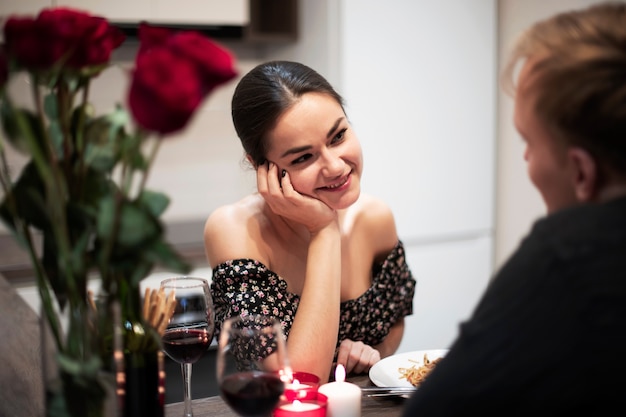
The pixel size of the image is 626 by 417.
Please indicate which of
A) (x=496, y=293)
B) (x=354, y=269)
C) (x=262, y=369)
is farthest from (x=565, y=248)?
(x=354, y=269)

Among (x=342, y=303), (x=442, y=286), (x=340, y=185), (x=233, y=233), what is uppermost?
(x=340, y=185)

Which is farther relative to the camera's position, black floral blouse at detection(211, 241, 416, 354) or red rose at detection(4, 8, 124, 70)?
black floral blouse at detection(211, 241, 416, 354)

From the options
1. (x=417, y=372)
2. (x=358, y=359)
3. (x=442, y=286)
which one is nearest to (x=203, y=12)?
(x=442, y=286)

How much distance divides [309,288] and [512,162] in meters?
2.24

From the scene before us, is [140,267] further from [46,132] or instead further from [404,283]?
[404,283]

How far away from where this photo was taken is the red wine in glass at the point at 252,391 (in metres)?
0.95

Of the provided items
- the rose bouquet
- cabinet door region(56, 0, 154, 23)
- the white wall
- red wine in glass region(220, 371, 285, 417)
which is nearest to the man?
red wine in glass region(220, 371, 285, 417)

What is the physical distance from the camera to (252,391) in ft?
3.13

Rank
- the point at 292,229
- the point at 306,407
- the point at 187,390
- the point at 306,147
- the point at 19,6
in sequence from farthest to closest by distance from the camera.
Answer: the point at 19,6
the point at 292,229
the point at 306,147
the point at 187,390
the point at 306,407

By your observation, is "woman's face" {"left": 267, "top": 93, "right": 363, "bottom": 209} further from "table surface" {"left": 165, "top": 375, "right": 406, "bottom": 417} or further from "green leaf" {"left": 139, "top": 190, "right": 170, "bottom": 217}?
"green leaf" {"left": 139, "top": 190, "right": 170, "bottom": 217}

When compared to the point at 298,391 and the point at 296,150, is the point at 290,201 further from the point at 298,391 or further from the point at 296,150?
the point at 298,391

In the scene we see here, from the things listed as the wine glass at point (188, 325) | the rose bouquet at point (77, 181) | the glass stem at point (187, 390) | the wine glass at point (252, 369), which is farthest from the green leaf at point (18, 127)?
the glass stem at point (187, 390)

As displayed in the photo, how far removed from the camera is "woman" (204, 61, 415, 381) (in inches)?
65.4

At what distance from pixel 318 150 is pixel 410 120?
1.79 m
